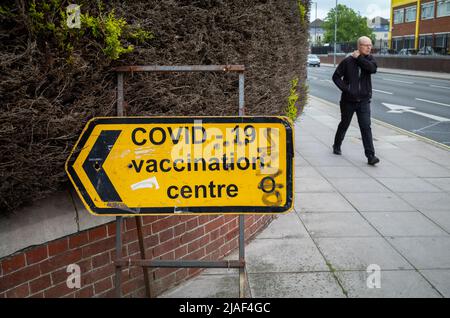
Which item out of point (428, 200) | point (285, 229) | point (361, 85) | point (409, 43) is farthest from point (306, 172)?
point (409, 43)

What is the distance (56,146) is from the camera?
8.71ft

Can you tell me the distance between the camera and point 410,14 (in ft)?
190

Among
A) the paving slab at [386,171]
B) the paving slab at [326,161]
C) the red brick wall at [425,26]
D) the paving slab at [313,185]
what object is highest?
the red brick wall at [425,26]

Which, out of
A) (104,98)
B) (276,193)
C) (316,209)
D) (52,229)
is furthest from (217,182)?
(316,209)

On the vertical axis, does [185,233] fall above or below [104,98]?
below

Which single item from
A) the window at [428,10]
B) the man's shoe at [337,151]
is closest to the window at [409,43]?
the window at [428,10]

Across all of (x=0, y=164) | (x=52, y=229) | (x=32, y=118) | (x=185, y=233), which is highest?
(x=32, y=118)

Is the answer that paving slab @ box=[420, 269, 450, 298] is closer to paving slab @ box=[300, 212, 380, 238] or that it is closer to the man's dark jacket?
paving slab @ box=[300, 212, 380, 238]

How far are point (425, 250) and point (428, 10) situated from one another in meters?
56.1

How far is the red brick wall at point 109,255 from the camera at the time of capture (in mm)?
2748

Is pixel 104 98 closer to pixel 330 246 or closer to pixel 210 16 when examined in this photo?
pixel 210 16

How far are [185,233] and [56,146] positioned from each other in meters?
1.48

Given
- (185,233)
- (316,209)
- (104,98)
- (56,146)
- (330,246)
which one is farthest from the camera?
(316,209)

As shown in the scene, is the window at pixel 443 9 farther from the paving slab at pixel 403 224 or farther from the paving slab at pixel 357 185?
the paving slab at pixel 403 224
